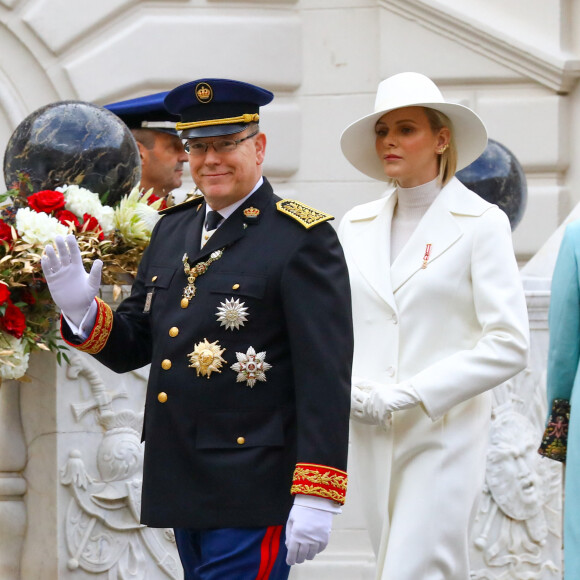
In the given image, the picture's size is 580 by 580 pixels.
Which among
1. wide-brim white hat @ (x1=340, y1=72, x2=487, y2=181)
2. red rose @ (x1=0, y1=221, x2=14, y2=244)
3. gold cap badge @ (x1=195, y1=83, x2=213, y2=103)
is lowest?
red rose @ (x1=0, y1=221, x2=14, y2=244)

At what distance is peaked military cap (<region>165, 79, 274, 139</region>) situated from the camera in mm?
3922

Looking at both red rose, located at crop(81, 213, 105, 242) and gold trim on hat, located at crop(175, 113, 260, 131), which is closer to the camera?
gold trim on hat, located at crop(175, 113, 260, 131)

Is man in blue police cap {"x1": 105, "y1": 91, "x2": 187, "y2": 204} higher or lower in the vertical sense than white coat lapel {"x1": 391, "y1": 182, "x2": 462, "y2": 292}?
higher

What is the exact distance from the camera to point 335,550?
7215 mm

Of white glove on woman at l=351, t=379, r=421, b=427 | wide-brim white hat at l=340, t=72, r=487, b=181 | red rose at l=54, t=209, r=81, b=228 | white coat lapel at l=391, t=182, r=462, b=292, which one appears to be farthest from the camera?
red rose at l=54, t=209, r=81, b=228

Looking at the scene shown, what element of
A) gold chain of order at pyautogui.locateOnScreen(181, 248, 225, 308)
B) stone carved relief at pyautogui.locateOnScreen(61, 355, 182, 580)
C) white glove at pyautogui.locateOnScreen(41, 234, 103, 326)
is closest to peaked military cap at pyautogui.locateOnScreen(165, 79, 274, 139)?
gold chain of order at pyautogui.locateOnScreen(181, 248, 225, 308)

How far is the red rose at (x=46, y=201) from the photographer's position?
494 cm

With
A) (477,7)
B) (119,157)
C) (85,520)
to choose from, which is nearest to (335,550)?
(85,520)

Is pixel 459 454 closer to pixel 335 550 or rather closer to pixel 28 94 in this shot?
pixel 335 550

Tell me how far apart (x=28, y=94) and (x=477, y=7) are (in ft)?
9.75

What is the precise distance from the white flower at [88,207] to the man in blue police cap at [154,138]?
1.19 meters

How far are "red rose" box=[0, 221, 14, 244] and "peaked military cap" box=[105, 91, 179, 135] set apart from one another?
5.00 ft

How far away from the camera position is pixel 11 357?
4742 mm

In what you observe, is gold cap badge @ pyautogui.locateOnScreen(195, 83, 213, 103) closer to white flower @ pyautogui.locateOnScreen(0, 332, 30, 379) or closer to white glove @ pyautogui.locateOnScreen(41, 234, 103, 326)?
white glove @ pyautogui.locateOnScreen(41, 234, 103, 326)
